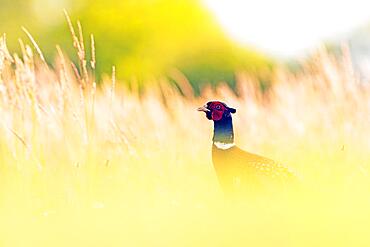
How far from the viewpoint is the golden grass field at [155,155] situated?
10.9 ft

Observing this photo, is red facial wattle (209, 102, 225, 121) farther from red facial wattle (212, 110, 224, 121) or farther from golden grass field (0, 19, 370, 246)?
golden grass field (0, 19, 370, 246)

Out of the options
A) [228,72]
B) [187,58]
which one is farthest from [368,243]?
[187,58]

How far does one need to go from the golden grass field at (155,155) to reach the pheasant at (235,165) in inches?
4.2

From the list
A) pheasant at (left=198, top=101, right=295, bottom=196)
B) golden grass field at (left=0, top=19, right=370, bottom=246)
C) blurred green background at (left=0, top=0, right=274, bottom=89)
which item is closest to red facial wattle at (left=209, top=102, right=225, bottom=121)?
pheasant at (left=198, top=101, right=295, bottom=196)

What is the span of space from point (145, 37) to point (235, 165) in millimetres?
3418

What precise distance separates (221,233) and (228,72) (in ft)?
9.93

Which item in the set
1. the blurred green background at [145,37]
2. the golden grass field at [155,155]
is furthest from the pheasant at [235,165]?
the blurred green background at [145,37]

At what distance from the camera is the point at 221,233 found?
314 cm

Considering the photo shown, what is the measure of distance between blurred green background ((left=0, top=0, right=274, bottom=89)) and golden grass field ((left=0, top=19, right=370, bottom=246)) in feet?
2.88

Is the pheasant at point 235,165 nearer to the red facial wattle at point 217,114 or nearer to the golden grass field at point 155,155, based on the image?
the red facial wattle at point 217,114

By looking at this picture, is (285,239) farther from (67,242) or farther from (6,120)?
(6,120)

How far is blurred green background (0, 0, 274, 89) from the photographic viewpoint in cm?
577

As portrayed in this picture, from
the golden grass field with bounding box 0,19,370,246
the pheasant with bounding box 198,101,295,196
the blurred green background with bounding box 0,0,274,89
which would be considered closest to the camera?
the golden grass field with bounding box 0,19,370,246

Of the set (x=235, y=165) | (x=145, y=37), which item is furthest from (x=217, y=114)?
(x=145, y=37)
